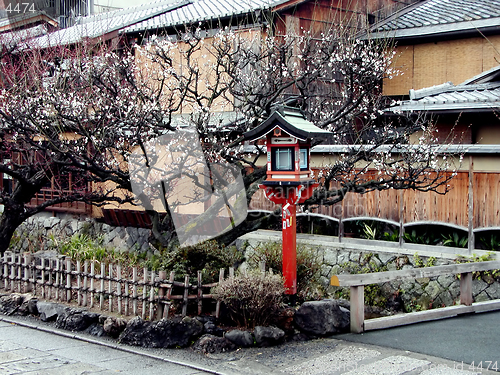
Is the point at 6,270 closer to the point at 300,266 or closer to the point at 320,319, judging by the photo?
the point at 300,266

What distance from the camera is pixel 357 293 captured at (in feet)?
29.0

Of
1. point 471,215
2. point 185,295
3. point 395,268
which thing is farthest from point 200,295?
point 471,215

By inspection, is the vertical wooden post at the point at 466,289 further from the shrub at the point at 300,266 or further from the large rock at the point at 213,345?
the large rock at the point at 213,345

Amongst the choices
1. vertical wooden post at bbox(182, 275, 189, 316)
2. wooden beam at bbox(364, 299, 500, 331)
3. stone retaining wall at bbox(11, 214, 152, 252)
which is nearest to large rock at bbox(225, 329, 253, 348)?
vertical wooden post at bbox(182, 275, 189, 316)

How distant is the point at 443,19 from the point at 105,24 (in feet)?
40.0

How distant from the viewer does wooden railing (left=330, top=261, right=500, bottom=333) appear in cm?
878

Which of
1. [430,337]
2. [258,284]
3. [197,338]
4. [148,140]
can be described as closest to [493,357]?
[430,337]

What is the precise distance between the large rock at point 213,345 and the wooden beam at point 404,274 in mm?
1950

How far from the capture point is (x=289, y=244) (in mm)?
9258

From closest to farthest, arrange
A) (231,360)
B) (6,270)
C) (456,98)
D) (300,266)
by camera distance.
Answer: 1. (231,360)
2. (300,266)
3. (6,270)
4. (456,98)

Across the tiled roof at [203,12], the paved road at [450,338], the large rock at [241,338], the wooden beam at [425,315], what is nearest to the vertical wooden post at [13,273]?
the large rock at [241,338]

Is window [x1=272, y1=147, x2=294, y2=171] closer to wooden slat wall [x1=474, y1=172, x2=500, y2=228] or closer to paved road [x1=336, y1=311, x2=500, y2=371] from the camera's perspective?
paved road [x1=336, y1=311, x2=500, y2=371]

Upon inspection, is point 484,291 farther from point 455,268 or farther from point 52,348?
point 52,348

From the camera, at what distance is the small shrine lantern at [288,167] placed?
8.93 metres
